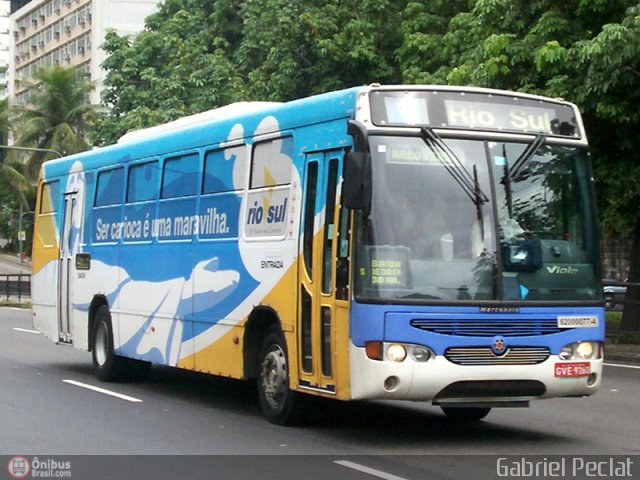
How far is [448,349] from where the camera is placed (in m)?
10.1

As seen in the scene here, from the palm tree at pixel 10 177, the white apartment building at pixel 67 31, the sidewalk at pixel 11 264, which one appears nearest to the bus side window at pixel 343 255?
the white apartment building at pixel 67 31

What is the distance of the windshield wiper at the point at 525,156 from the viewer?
1059 centimetres

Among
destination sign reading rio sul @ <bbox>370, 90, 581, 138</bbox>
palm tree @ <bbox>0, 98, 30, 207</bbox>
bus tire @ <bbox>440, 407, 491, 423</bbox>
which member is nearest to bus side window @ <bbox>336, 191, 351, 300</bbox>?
destination sign reading rio sul @ <bbox>370, 90, 581, 138</bbox>

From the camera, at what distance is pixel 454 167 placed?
10422mm

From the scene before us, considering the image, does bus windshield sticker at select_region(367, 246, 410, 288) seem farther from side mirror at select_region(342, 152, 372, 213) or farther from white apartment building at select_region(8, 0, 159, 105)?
white apartment building at select_region(8, 0, 159, 105)

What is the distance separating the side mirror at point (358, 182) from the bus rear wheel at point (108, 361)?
696cm

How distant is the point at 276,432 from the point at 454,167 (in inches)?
115

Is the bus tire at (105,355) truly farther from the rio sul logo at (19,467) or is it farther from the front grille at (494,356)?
the front grille at (494,356)

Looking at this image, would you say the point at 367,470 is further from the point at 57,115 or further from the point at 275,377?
the point at 57,115

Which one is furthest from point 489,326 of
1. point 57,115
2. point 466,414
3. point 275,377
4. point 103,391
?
point 57,115

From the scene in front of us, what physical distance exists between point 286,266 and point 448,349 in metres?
2.04

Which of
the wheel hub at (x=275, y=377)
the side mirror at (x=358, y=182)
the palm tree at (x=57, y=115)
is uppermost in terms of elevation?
the palm tree at (x=57, y=115)

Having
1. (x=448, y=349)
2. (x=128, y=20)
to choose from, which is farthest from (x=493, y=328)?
(x=128, y=20)

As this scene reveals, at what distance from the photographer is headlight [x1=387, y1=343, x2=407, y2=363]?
10.0 metres
